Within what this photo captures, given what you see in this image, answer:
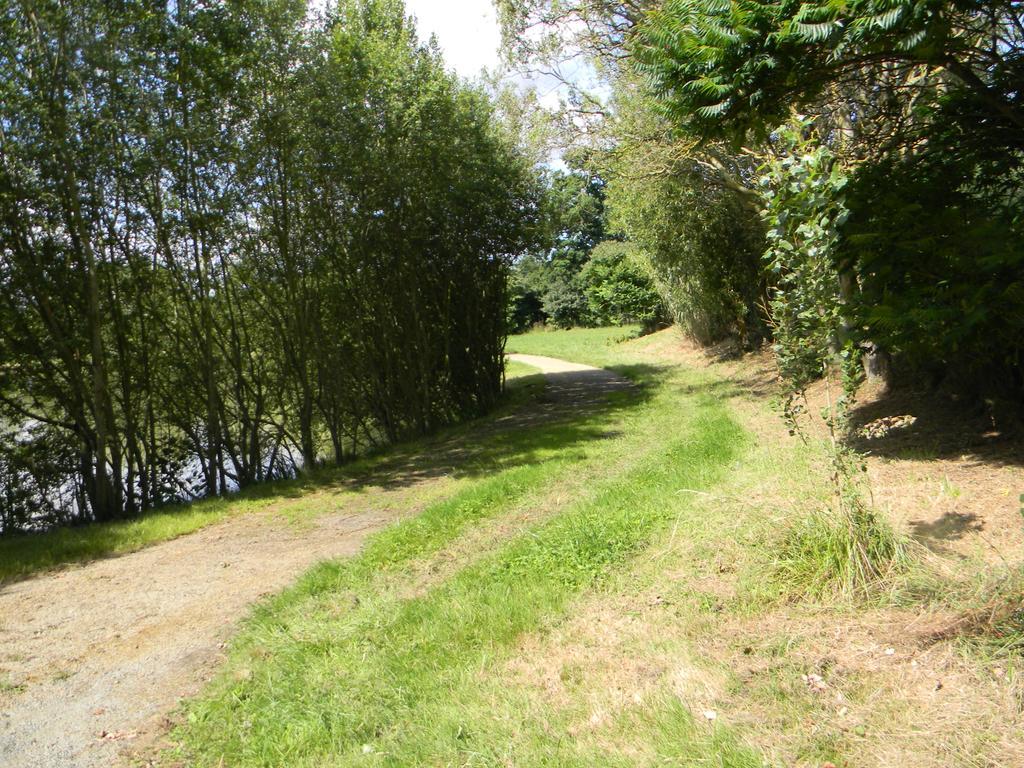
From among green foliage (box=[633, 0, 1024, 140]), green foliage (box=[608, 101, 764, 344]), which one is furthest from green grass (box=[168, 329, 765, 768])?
green foliage (box=[608, 101, 764, 344])

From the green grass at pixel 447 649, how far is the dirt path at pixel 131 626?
326 millimetres

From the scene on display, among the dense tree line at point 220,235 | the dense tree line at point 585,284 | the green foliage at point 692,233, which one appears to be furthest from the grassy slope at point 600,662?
the dense tree line at point 585,284

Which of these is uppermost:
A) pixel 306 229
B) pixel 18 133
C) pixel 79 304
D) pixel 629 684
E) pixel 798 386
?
pixel 18 133

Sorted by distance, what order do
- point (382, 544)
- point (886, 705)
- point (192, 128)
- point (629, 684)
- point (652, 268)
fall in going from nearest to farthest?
point (886, 705), point (629, 684), point (382, 544), point (192, 128), point (652, 268)

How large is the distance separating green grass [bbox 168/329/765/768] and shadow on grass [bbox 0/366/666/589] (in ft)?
7.69

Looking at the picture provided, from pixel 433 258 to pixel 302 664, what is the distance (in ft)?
→ 38.3

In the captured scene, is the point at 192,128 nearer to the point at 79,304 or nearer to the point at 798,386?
the point at 79,304

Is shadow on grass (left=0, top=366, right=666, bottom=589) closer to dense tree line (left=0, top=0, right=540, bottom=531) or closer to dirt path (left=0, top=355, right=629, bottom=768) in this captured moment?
dirt path (left=0, top=355, right=629, bottom=768)

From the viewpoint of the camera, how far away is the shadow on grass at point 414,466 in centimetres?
775

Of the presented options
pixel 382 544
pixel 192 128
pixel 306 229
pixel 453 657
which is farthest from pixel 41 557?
pixel 306 229

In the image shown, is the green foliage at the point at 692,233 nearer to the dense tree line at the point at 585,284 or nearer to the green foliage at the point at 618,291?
the green foliage at the point at 618,291

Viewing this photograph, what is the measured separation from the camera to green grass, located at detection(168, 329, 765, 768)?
3.40 m

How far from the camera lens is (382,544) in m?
6.70

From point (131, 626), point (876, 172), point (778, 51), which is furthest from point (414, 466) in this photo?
point (778, 51)
